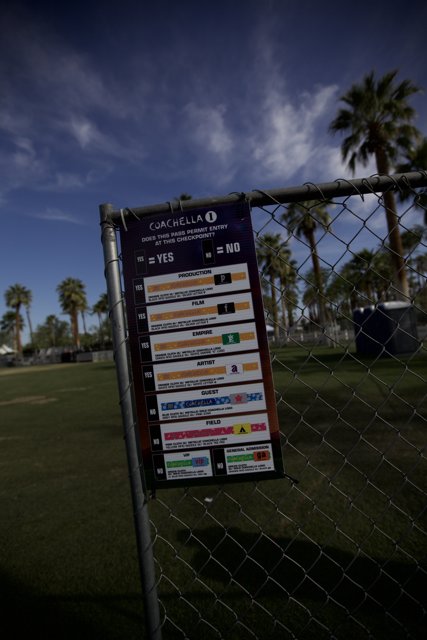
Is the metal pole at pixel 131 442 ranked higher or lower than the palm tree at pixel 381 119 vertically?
lower

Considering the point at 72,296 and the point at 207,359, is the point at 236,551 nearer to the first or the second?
the point at 207,359

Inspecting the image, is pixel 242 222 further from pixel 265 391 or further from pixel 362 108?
pixel 362 108

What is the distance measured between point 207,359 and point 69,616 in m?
1.82

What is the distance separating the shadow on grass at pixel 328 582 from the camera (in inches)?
71.3

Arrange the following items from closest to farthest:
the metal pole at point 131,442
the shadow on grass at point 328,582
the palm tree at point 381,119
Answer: the metal pole at point 131,442
the shadow on grass at point 328,582
the palm tree at point 381,119

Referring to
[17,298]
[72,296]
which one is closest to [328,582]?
[72,296]

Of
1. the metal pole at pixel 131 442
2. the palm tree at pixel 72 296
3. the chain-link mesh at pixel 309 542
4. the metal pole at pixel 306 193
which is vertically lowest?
the chain-link mesh at pixel 309 542

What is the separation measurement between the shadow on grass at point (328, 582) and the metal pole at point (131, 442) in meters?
0.54

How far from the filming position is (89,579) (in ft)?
7.44

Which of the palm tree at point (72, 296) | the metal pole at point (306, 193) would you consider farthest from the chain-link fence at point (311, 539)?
the palm tree at point (72, 296)

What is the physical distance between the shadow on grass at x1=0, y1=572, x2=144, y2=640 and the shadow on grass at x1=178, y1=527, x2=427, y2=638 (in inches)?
17.7

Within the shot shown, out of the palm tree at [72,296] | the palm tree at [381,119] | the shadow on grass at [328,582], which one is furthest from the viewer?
the palm tree at [72,296]

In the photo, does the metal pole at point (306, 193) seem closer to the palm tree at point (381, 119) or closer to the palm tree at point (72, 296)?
→ the palm tree at point (381, 119)

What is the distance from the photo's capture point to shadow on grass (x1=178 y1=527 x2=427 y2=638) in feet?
5.94
